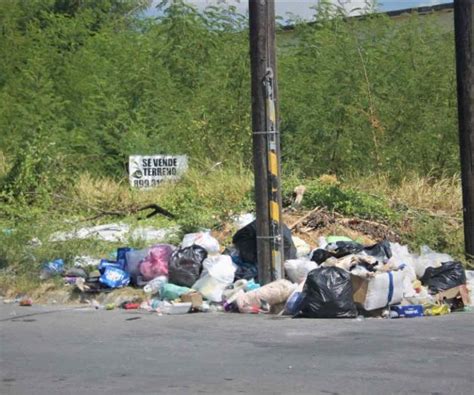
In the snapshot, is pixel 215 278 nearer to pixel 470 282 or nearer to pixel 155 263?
pixel 155 263

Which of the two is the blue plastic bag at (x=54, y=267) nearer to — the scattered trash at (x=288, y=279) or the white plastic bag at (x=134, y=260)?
the scattered trash at (x=288, y=279)

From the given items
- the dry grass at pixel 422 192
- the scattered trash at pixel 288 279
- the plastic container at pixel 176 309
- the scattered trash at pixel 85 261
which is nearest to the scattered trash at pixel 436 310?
the scattered trash at pixel 288 279

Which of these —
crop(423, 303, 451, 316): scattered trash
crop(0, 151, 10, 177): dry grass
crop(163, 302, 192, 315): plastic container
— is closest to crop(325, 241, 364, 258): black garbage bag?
crop(423, 303, 451, 316): scattered trash

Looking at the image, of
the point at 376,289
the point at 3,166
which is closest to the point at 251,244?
the point at 376,289

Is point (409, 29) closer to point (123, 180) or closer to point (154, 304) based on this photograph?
point (123, 180)

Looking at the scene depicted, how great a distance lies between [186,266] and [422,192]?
5.51 meters

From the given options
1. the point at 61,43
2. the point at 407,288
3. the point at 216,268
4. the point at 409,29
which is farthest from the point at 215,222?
the point at 61,43

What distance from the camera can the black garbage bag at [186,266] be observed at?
36.7 feet

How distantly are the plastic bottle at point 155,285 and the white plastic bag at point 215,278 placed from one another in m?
0.46

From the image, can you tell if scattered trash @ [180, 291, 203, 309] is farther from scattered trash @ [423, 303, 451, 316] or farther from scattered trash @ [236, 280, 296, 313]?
scattered trash @ [423, 303, 451, 316]

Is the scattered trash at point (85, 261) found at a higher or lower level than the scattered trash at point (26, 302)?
higher

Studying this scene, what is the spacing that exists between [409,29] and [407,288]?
11.0 metres

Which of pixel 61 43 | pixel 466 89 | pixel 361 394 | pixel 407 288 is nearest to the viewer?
pixel 361 394

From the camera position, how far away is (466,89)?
38.0 ft
